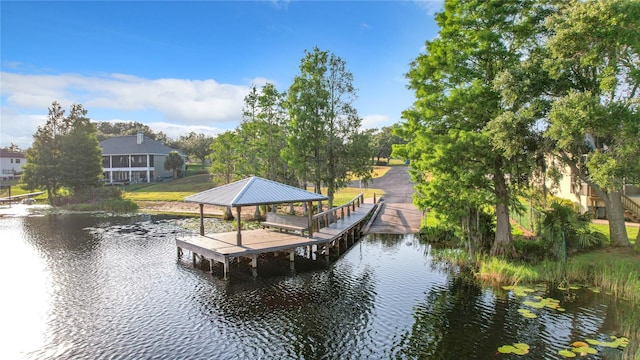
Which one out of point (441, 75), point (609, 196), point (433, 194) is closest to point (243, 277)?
point (433, 194)

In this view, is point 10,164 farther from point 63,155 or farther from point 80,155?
point 80,155

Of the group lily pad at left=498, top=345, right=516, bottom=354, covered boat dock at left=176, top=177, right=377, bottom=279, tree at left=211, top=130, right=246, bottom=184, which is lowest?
lily pad at left=498, top=345, right=516, bottom=354

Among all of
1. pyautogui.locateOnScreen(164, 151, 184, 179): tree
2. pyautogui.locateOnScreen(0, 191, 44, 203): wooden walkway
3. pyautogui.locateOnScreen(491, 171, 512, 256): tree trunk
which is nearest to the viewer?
pyautogui.locateOnScreen(491, 171, 512, 256): tree trunk

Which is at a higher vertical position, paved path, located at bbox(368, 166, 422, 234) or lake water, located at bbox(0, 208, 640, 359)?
paved path, located at bbox(368, 166, 422, 234)

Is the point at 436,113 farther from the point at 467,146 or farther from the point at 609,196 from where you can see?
the point at 609,196

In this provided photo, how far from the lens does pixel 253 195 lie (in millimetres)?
17594

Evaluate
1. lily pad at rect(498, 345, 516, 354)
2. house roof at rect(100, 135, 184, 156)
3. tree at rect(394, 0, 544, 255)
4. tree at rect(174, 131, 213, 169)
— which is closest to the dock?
tree at rect(394, 0, 544, 255)

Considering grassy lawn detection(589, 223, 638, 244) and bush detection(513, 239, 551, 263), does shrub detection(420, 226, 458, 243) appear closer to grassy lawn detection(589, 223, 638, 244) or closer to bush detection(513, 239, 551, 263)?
bush detection(513, 239, 551, 263)

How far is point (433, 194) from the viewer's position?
15.8m

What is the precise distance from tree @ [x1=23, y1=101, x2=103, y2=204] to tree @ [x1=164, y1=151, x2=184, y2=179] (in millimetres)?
15346

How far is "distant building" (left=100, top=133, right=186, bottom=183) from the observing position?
201 ft

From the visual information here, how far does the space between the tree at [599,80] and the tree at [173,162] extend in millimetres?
57898

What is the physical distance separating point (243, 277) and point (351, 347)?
24.4 feet

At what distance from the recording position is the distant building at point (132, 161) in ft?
→ 201
